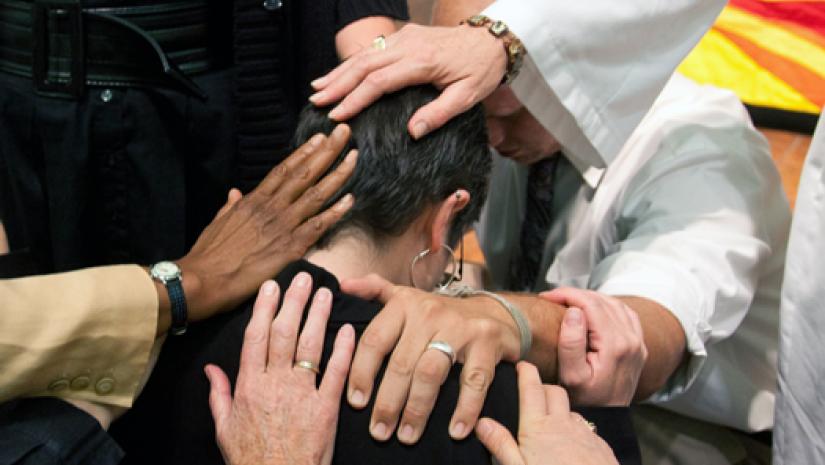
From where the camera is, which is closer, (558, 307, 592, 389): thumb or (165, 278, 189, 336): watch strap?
(165, 278, 189, 336): watch strap

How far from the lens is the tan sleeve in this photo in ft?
2.78

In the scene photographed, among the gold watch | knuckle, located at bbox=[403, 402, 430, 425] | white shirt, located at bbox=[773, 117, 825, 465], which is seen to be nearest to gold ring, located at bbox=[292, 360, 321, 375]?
knuckle, located at bbox=[403, 402, 430, 425]

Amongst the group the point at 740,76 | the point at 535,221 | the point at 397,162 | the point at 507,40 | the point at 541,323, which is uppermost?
the point at 507,40

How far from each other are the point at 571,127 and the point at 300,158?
532mm

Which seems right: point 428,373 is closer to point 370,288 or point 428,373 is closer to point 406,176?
point 370,288

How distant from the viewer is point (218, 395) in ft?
3.19

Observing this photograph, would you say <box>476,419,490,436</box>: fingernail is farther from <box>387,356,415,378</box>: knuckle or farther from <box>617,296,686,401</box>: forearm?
<box>617,296,686,401</box>: forearm

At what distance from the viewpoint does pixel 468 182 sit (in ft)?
3.68

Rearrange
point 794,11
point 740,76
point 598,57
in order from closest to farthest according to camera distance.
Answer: point 598,57 < point 740,76 < point 794,11

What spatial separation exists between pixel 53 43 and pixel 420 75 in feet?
1.87

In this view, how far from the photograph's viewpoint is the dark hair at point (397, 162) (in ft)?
3.46

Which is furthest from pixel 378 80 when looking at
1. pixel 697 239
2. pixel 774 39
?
pixel 774 39

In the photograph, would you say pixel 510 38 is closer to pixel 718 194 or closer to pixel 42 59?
pixel 718 194

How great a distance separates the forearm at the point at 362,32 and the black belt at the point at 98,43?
0.23 metres
